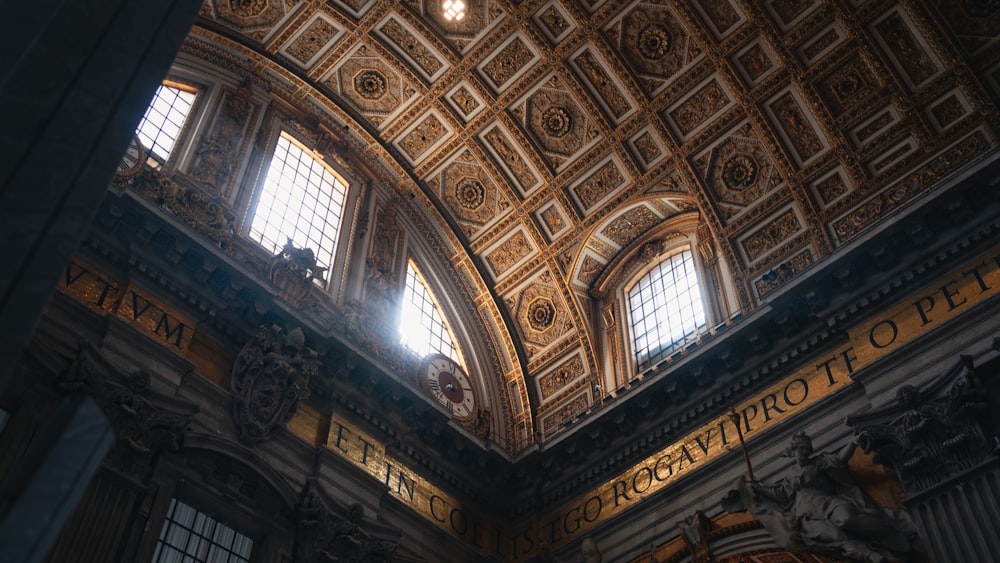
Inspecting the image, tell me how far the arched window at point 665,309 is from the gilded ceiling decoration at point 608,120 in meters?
0.67

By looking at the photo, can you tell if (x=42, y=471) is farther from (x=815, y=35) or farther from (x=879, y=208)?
(x=815, y=35)

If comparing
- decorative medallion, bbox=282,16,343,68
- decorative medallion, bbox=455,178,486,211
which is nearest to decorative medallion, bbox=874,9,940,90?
decorative medallion, bbox=455,178,486,211

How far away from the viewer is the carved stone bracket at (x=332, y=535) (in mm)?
11742

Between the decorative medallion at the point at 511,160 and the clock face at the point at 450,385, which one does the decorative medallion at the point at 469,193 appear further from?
the clock face at the point at 450,385

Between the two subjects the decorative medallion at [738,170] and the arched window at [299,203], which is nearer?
the arched window at [299,203]

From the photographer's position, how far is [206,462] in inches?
440

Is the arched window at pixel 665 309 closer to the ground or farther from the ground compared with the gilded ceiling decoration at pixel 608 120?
closer to the ground

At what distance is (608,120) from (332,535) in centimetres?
937

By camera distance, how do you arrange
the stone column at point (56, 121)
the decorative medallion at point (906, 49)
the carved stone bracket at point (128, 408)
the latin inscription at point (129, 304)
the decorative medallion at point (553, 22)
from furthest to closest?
the decorative medallion at point (553, 22), the decorative medallion at point (906, 49), the latin inscription at point (129, 304), the carved stone bracket at point (128, 408), the stone column at point (56, 121)

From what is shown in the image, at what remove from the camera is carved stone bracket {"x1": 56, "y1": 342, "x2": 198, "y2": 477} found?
397 inches

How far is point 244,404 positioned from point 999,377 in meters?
9.51

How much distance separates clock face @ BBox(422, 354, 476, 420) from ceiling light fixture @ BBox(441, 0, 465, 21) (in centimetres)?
642

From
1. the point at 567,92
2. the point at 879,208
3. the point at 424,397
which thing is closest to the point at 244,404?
the point at 424,397

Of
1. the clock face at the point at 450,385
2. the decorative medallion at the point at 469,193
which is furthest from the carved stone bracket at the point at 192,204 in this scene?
the decorative medallion at the point at 469,193
